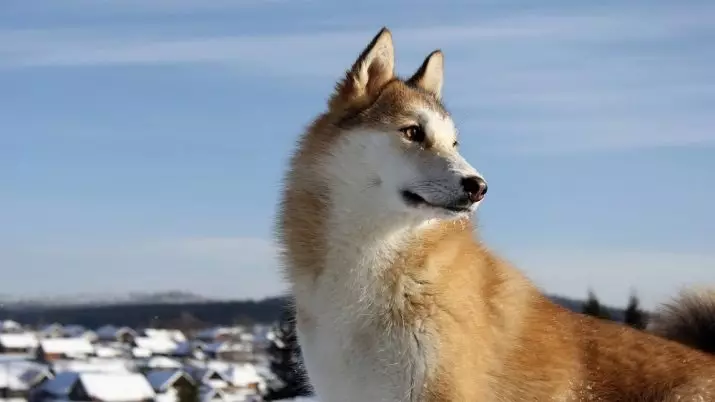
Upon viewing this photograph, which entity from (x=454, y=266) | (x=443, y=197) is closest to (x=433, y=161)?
(x=443, y=197)

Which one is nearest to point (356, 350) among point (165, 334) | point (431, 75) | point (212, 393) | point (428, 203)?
point (428, 203)

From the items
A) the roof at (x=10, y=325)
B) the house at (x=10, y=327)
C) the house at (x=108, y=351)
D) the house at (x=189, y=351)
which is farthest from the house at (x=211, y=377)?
the roof at (x=10, y=325)

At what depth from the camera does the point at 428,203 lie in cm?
627

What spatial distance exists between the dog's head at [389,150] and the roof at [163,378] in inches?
2457

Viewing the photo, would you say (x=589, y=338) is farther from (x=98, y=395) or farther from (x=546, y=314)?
(x=98, y=395)

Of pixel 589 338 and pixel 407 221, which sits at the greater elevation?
pixel 407 221

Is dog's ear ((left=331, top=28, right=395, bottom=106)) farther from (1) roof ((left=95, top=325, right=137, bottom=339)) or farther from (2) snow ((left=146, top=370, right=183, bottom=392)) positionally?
(1) roof ((left=95, top=325, right=137, bottom=339))

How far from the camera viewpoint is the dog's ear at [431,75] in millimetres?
7356

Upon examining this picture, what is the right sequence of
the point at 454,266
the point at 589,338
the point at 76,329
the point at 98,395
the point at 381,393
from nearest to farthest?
the point at 381,393 < the point at 454,266 < the point at 589,338 < the point at 98,395 < the point at 76,329

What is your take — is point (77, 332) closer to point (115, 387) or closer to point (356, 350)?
point (115, 387)

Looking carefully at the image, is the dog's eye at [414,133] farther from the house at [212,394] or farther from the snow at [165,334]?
the snow at [165,334]

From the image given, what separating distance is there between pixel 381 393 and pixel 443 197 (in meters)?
1.23

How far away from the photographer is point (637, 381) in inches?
263

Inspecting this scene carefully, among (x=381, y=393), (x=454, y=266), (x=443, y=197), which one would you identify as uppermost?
(x=443, y=197)
